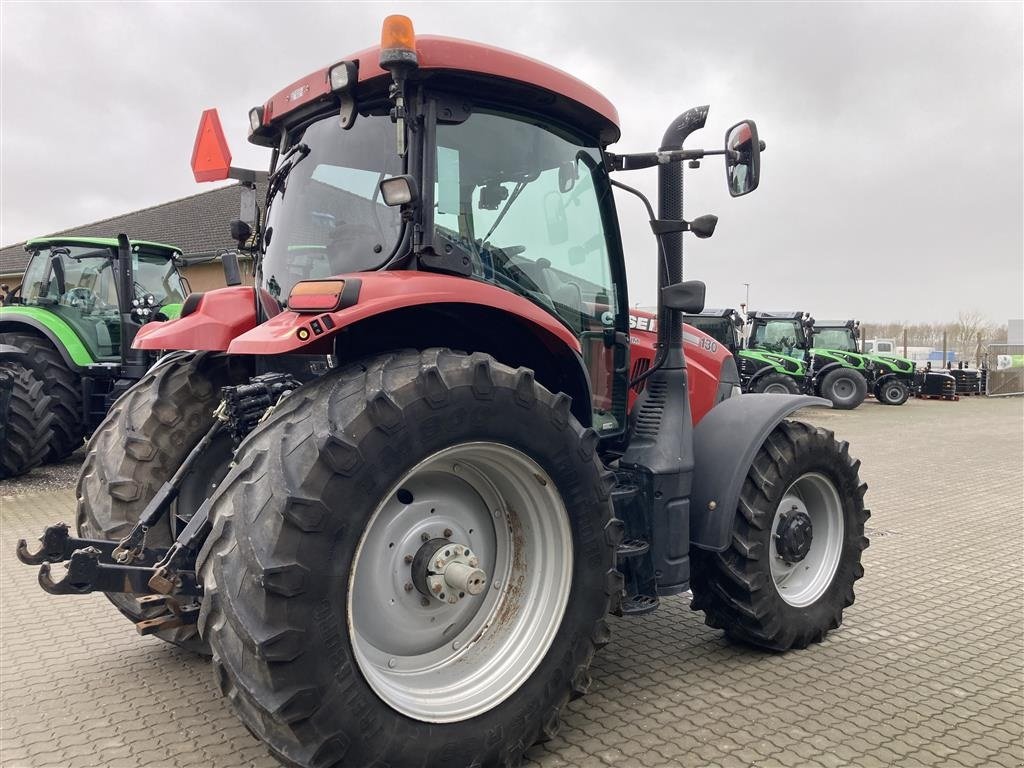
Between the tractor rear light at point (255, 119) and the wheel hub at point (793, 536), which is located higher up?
the tractor rear light at point (255, 119)

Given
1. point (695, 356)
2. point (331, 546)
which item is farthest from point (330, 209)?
point (695, 356)

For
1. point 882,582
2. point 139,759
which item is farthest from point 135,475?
point 882,582

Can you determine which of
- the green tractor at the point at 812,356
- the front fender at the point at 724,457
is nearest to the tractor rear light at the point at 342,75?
the front fender at the point at 724,457

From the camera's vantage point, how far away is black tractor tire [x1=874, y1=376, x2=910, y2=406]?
20172 mm

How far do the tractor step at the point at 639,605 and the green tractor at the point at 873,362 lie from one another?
1799 cm

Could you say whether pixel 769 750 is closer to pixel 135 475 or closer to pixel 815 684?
pixel 815 684

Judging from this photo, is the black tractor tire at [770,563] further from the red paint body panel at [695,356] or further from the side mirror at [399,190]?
the side mirror at [399,190]

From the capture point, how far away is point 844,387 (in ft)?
63.2

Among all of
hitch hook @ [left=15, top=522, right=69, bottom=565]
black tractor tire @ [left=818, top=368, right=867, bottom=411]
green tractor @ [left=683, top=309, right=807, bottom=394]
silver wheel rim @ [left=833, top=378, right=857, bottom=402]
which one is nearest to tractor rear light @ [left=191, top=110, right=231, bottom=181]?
hitch hook @ [left=15, top=522, right=69, bottom=565]

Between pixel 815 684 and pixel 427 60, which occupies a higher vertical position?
pixel 427 60

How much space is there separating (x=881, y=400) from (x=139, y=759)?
68.8ft

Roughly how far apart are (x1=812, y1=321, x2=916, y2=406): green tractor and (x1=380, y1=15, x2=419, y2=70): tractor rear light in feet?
62.5

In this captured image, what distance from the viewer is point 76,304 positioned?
9750 millimetres

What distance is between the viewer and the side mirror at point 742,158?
123 inches
